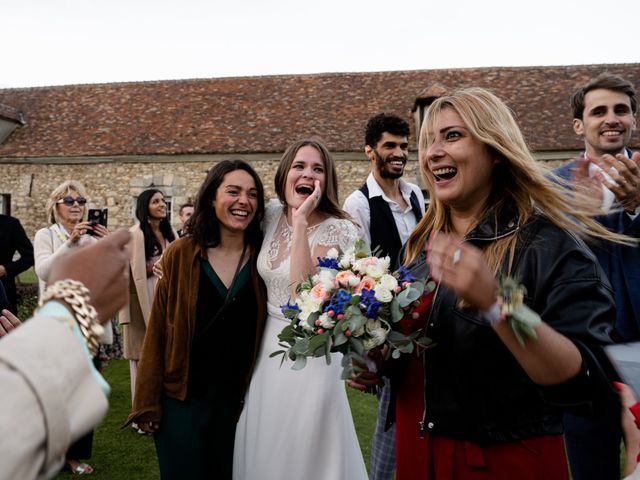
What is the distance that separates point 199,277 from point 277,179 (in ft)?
3.11

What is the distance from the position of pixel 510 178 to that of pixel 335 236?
4.73 feet

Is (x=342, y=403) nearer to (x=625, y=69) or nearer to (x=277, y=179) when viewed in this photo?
(x=277, y=179)

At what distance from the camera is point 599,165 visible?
9.47 ft

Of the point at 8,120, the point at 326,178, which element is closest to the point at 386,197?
the point at 326,178

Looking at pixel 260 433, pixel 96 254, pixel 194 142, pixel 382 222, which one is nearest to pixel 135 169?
pixel 194 142

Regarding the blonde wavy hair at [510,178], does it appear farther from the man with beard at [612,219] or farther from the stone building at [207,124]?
the stone building at [207,124]

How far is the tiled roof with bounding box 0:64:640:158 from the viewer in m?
18.7

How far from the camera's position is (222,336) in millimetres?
3141

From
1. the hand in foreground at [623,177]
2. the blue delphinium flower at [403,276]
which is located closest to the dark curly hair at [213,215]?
the blue delphinium flower at [403,276]

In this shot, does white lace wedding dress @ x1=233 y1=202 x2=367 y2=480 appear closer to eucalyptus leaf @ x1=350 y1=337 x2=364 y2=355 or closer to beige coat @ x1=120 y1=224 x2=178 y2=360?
eucalyptus leaf @ x1=350 y1=337 x2=364 y2=355

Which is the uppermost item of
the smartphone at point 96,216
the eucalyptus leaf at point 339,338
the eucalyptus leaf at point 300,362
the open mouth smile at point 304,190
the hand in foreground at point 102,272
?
the open mouth smile at point 304,190

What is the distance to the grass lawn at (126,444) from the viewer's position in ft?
14.9

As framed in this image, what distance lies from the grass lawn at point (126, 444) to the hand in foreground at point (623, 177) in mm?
3351

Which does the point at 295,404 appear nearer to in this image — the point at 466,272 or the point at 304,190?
the point at 304,190
